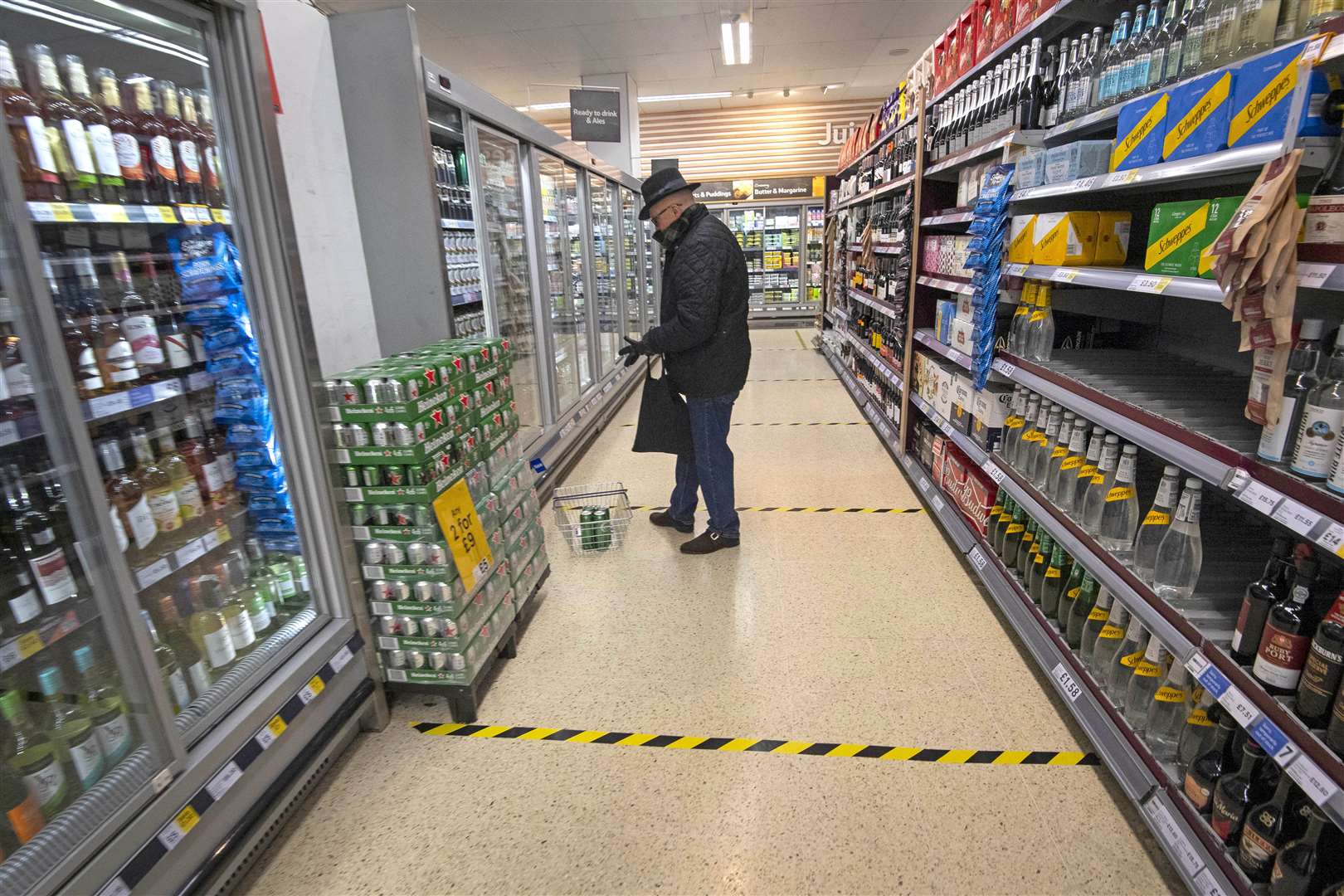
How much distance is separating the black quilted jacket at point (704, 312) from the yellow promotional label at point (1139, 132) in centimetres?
158

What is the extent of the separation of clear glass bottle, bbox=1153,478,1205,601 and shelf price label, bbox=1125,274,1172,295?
0.53 m

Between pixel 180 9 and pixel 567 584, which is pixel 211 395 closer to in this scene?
pixel 180 9

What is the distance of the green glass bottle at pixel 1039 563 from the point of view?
261 centimetres

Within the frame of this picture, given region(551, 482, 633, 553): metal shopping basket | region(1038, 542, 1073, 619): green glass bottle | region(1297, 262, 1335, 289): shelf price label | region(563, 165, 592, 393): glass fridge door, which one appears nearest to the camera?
region(1297, 262, 1335, 289): shelf price label

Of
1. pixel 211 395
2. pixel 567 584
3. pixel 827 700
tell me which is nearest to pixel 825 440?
pixel 567 584

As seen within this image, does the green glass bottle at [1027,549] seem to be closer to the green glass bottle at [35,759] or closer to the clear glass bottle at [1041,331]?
the clear glass bottle at [1041,331]

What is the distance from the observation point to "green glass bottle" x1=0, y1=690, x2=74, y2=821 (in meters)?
1.50

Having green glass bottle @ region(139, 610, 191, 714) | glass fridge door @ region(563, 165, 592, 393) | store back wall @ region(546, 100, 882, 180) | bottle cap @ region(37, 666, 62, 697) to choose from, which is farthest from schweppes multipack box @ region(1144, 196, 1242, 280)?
store back wall @ region(546, 100, 882, 180)

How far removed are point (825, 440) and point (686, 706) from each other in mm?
3619

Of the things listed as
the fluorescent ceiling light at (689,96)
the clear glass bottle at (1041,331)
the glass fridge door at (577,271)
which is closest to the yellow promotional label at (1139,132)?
the clear glass bottle at (1041,331)

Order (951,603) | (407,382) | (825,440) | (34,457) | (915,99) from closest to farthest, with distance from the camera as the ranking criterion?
(34,457) → (407,382) → (951,603) → (915,99) → (825,440)

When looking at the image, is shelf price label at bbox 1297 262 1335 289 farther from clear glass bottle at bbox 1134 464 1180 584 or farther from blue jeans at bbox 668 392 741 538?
blue jeans at bbox 668 392 741 538

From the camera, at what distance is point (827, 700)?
8.11ft

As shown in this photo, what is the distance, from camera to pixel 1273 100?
1.47m
